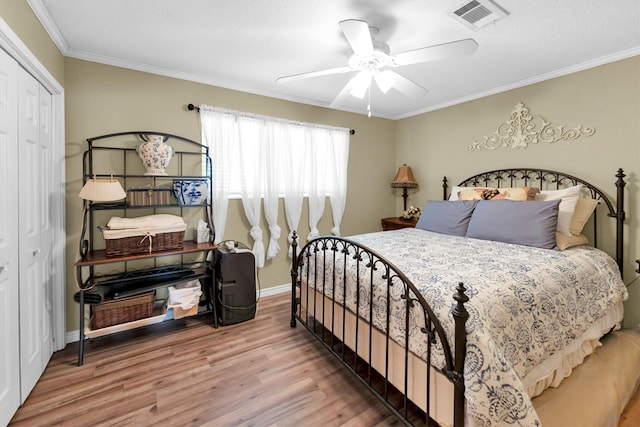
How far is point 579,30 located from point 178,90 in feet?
11.1

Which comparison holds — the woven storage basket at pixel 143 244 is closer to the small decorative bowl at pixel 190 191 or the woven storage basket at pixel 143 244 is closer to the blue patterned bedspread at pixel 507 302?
the small decorative bowl at pixel 190 191

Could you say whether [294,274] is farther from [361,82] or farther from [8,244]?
[8,244]

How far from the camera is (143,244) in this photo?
2.41 metres

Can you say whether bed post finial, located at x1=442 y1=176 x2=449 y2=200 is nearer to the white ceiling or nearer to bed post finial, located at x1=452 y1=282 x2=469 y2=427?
the white ceiling

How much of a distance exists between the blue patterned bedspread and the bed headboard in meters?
0.40

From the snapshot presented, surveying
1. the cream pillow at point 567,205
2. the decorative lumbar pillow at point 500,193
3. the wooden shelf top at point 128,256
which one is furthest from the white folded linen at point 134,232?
the cream pillow at point 567,205

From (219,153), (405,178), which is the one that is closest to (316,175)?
(219,153)

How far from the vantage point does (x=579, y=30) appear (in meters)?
2.11

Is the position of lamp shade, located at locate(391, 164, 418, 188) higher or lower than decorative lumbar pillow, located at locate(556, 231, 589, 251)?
higher

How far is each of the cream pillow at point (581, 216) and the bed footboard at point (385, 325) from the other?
72.0 inches

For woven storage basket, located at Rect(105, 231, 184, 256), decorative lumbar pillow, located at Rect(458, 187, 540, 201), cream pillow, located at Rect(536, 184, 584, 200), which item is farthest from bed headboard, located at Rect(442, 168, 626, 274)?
woven storage basket, located at Rect(105, 231, 184, 256)

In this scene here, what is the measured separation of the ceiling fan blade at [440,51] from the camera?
1.66 m

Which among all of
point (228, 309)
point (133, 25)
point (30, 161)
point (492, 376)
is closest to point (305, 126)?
point (133, 25)

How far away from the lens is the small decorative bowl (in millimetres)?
2688
